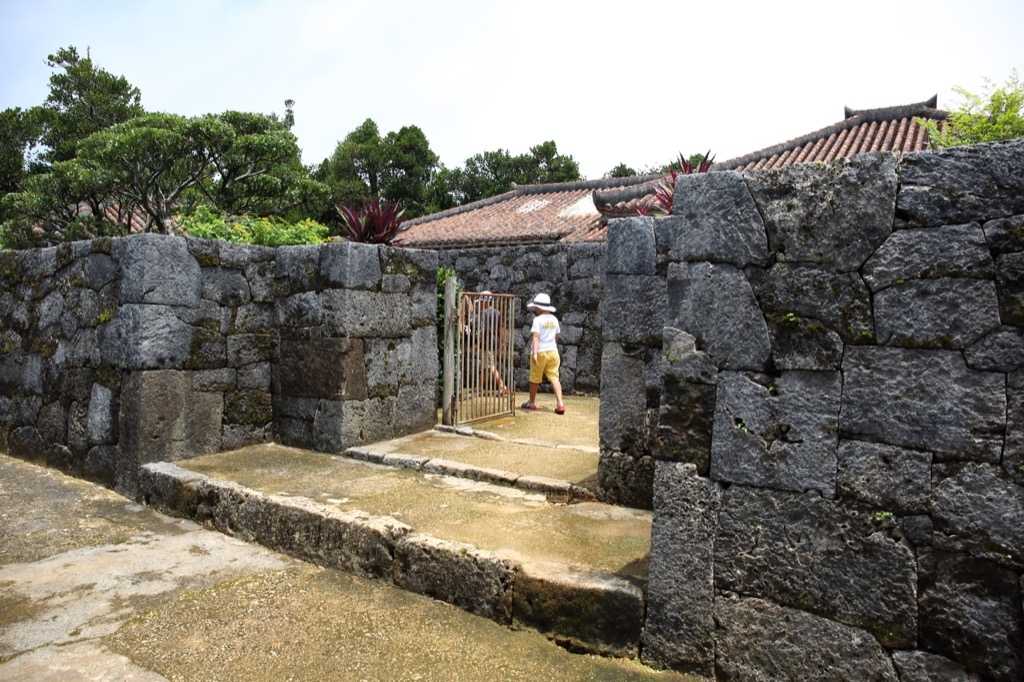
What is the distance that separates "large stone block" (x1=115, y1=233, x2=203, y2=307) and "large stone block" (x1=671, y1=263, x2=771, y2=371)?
14.4ft

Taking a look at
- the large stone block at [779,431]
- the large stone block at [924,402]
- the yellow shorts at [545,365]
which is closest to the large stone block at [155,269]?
the yellow shorts at [545,365]

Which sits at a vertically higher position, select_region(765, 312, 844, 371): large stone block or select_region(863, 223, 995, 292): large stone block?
select_region(863, 223, 995, 292): large stone block

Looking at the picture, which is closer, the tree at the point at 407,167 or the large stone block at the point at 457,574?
the large stone block at the point at 457,574

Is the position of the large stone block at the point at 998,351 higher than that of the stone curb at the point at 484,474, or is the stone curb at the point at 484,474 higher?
the large stone block at the point at 998,351

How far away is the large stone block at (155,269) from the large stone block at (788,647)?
15.7 feet

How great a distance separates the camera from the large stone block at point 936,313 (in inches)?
89.0

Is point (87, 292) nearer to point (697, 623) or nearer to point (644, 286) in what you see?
point (644, 286)

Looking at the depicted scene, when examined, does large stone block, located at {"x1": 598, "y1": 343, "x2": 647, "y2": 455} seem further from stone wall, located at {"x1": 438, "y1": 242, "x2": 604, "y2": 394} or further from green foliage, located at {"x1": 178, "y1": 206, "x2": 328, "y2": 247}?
stone wall, located at {"x1": 438, "y1": 242, "x2": 604, "y2": 394}

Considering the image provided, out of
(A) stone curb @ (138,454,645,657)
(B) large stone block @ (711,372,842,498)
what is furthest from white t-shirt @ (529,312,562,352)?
(B) large stone block @ (711,372,842,498)

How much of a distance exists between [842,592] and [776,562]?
0.23m

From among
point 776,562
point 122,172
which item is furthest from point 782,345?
point 122,172

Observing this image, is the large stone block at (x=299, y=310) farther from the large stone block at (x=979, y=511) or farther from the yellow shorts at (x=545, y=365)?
the large stone block at (x=979, y=511)

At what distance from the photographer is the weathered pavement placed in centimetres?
288

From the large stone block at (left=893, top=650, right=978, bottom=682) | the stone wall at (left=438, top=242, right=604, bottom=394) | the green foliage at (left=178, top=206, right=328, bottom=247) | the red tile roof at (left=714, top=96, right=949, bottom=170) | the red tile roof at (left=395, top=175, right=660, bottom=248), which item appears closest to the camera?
the large stone block at (left=893, top=650, right=978, bottom=682)
